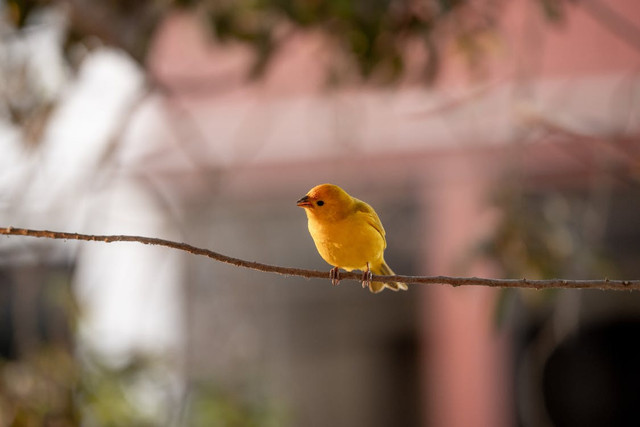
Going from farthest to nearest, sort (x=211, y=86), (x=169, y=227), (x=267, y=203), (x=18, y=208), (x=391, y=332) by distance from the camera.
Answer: (x=391, y=332) → (x=267, y=203) → (x=211, y=86) → (x=169, y=227) → (x=18, y=208)

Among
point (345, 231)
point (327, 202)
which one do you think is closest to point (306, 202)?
point (327, 202)

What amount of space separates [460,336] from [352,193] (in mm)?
1675

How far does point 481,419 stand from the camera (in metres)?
6.09

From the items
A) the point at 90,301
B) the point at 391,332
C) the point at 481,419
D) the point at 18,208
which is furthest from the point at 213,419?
the point at 391,332

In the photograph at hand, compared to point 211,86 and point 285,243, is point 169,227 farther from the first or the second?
point 285,243

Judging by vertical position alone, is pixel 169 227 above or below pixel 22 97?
below

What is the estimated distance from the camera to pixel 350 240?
1.36 m

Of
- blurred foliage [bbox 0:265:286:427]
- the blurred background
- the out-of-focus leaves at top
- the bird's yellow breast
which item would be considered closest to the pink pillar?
the blurred background

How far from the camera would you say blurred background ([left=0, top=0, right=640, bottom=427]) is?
334 centimetres

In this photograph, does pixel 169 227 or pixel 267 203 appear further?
pixel 267 203

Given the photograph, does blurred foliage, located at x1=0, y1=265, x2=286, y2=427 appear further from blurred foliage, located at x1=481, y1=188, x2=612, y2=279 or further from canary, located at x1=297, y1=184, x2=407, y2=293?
canary, located at x1=297, y1=184, x2=407, y2=293

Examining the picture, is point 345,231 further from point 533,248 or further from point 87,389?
point 87,389

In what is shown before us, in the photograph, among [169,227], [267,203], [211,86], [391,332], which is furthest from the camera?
[391,332]

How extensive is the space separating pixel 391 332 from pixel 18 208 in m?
4.57
